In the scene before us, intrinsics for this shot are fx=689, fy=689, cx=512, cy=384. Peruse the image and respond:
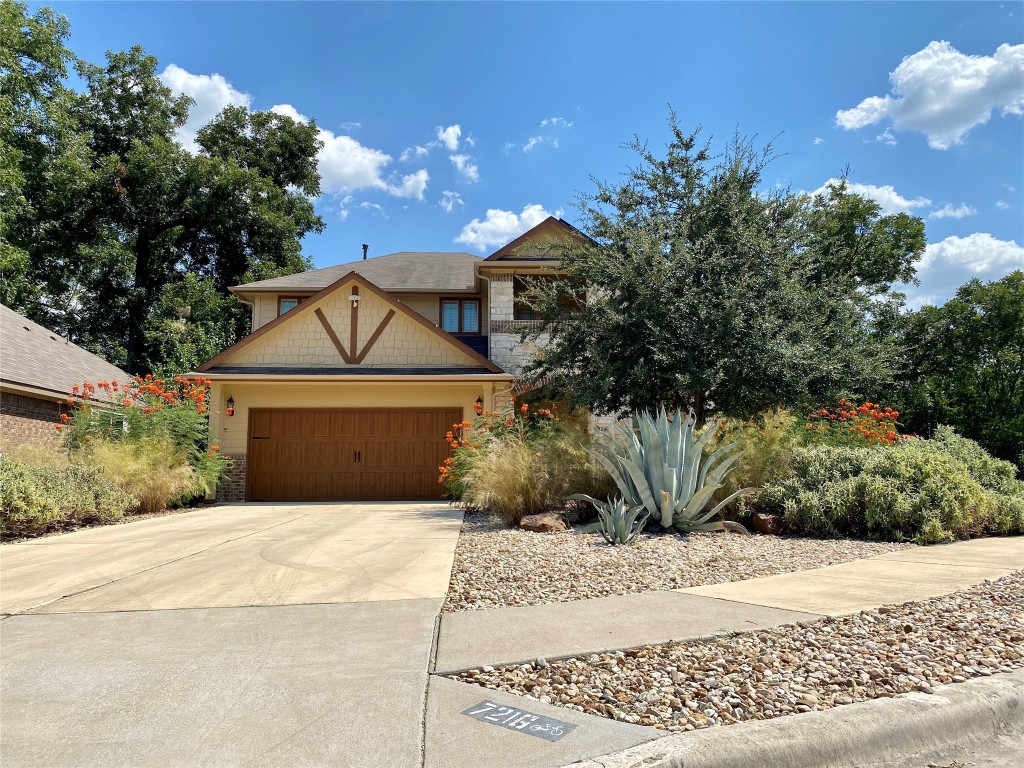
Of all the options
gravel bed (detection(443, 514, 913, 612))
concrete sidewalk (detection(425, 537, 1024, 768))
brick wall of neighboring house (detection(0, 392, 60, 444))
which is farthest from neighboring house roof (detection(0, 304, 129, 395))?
concrete sidewalk (detection(425, 537, 1024, 768))

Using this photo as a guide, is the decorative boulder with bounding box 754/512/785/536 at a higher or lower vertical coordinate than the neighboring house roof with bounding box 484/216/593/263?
lower

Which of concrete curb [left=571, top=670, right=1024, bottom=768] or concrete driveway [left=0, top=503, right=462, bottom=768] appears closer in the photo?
concrete curb [left=571, top=670, right=1024, bottom=768]

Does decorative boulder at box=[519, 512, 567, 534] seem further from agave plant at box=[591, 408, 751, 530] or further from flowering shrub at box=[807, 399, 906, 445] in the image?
flowering shrub at box=[807, 399, 906, 445]

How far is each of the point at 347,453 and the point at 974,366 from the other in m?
20.6

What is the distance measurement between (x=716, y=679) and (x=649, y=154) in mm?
11535

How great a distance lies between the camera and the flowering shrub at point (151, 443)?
12.1m

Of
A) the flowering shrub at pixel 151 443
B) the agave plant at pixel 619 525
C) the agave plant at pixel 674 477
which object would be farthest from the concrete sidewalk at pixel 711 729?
the flowering shrub at pixel 151 443

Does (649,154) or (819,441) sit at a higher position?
(649,154)

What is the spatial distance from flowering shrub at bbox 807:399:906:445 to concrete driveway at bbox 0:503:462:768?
22.1ft

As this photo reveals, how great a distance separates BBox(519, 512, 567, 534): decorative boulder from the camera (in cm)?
848

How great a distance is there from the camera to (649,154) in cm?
1314

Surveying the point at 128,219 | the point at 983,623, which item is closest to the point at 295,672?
the point at 983,623

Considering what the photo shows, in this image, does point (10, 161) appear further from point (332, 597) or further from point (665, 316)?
point (332, 597)

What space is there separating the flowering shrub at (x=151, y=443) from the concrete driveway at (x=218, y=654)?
4.39 metres
